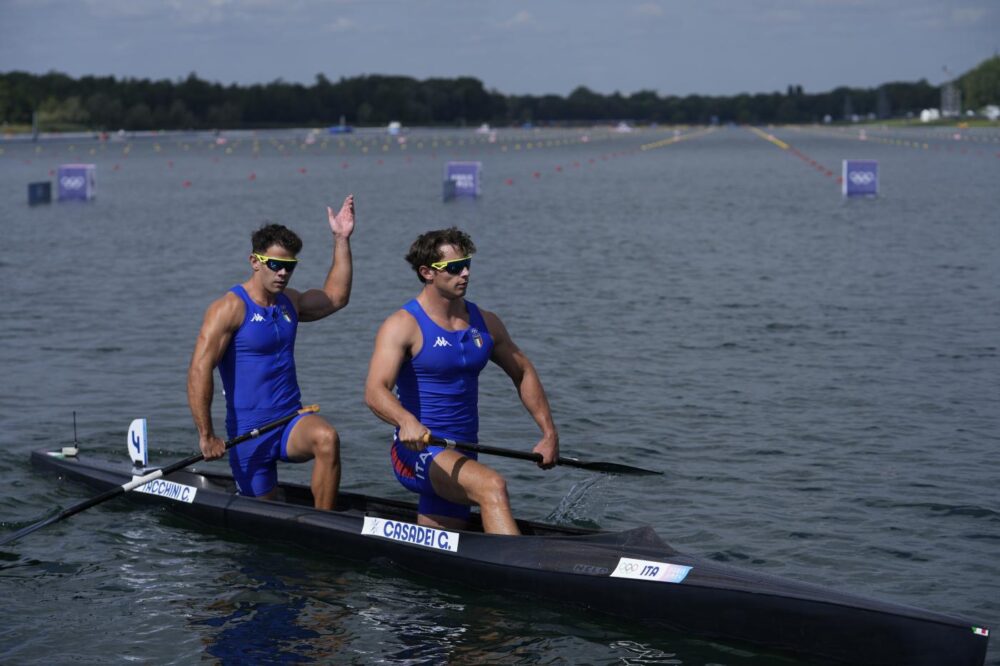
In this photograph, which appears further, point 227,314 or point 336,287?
point 336,287

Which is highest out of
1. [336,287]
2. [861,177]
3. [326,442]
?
[861,177]

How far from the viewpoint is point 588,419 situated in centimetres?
1430

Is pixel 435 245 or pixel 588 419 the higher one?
pixel 435 245

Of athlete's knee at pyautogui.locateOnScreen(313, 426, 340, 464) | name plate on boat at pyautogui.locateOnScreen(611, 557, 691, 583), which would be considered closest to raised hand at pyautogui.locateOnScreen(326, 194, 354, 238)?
athlete's knee at pyautogui.locateOnScreen(313, 426, 340, 464)

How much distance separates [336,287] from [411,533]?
198cm

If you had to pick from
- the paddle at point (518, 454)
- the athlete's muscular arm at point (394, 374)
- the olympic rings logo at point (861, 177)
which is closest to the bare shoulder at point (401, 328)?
the athlete's muscular arm at point (394, 374)

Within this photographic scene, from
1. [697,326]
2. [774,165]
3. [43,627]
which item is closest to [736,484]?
[43,627]

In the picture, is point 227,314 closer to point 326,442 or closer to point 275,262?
point 275,262

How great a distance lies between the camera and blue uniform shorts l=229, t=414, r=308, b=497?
950 cm

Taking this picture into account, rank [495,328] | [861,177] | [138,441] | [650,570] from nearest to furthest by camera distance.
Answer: [650,570] < [495,328] < [138,441] < [861,177]

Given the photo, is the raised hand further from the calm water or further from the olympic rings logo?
the olympic rings logo

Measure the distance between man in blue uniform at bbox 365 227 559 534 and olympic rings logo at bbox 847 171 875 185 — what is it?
39.5 m

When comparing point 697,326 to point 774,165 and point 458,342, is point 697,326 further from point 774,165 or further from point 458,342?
point 774,165

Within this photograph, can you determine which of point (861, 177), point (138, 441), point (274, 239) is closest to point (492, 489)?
point (274, 239)
